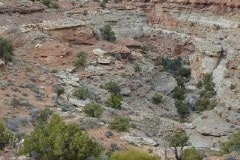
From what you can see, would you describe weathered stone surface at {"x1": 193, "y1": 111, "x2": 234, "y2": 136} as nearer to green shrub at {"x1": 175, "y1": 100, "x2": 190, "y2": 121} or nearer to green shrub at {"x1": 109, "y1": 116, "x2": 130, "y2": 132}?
green shrub at {"x1": 175, "y1": 100, "x2": 190, "y2": 121}

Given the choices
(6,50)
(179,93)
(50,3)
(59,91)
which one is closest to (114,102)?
(59,91)

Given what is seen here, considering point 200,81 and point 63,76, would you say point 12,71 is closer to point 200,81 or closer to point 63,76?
point 63,76

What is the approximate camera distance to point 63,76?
3906cm

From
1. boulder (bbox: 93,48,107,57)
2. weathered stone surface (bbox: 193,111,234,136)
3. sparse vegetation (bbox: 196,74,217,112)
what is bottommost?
sparse vegetation (bbox: 196,74,217,112)

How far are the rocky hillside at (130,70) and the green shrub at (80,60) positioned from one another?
8.2 inches

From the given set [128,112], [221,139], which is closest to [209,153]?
[221,139]

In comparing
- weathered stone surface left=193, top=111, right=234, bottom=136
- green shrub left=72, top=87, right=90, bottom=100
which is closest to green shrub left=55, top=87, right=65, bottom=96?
green shrub left=72, top=87, right=90, bottom=100

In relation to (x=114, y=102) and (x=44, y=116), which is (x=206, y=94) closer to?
(x=114, y=102)

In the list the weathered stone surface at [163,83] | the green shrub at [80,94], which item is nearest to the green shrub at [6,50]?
the green shrub at [80,94]

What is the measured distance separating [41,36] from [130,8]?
22.9m

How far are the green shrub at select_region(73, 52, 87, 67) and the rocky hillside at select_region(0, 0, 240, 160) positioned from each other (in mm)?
208

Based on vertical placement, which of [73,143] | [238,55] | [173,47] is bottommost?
[173,47]

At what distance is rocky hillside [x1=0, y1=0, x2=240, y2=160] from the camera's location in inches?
1182

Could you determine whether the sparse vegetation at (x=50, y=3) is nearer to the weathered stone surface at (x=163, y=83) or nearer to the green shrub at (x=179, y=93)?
the weathered stone surface at (x=163, y=83)
